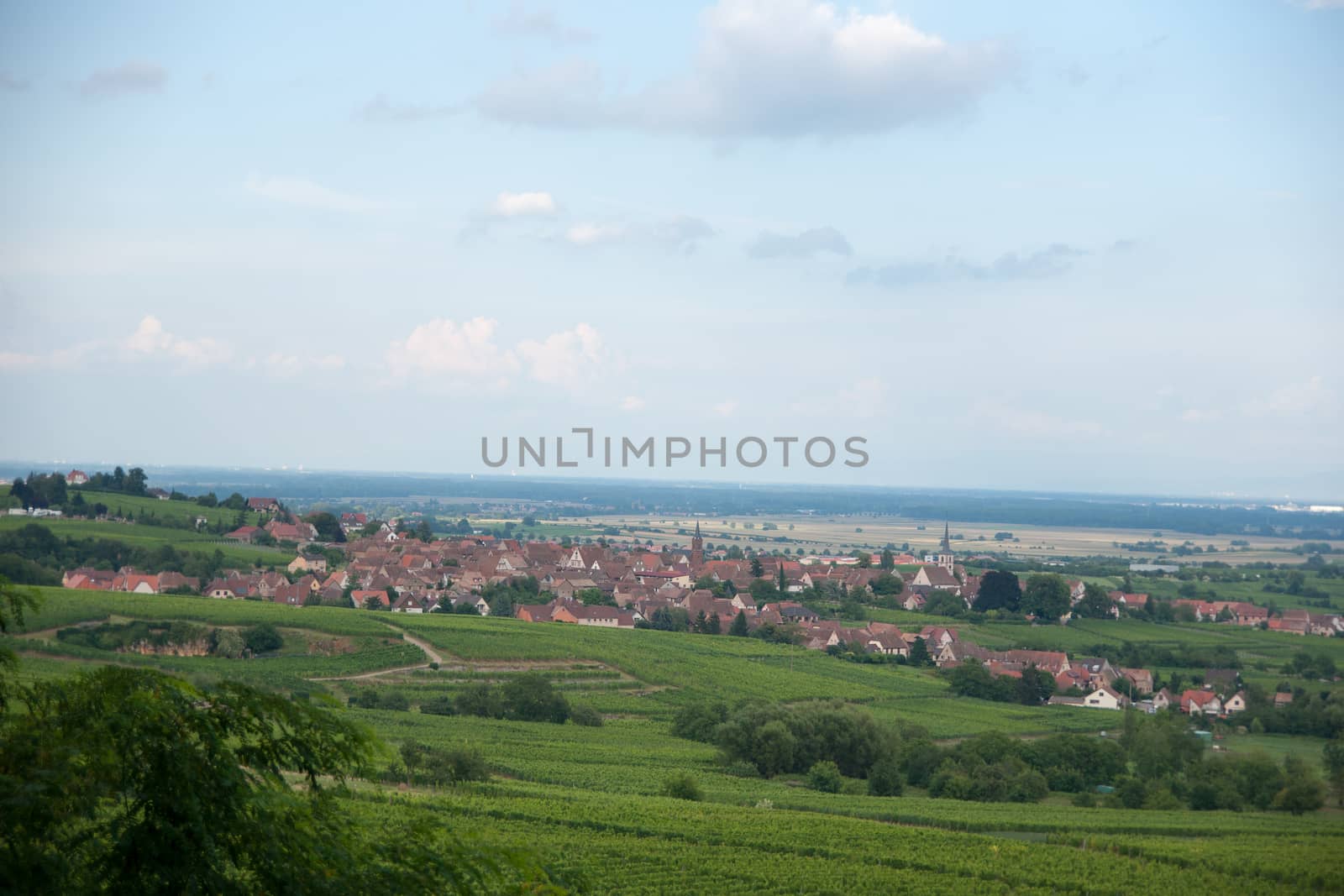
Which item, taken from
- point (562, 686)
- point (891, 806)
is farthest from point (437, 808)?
point (562, 686)

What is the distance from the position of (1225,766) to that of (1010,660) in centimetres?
2502

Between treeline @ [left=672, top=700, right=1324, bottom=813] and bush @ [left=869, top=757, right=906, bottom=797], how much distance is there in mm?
28

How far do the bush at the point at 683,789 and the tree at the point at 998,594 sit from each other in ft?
172

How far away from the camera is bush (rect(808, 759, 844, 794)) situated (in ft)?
122

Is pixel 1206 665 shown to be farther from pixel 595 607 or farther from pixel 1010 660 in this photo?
pixel 595 607

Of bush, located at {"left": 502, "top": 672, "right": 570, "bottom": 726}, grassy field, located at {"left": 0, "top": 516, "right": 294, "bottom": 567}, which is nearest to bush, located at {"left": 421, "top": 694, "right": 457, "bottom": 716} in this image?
bush, located at {"left": 502, "top": 672, "right": 570, "bottom": 726}

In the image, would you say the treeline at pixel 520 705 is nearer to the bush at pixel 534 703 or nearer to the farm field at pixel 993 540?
the bush at pixel 534 703

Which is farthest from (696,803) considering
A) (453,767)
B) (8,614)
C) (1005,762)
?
(8,614)

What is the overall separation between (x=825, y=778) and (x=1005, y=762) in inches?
243

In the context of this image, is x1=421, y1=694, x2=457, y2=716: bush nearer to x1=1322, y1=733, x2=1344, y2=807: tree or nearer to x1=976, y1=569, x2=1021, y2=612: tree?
x1=1322, y1=733, x2=1344, y2=807: tree

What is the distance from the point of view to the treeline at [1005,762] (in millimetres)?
35219

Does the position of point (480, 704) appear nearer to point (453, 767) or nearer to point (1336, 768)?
point (453, 767)

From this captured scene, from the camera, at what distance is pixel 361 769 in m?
7.39

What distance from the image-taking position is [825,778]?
37.5m
